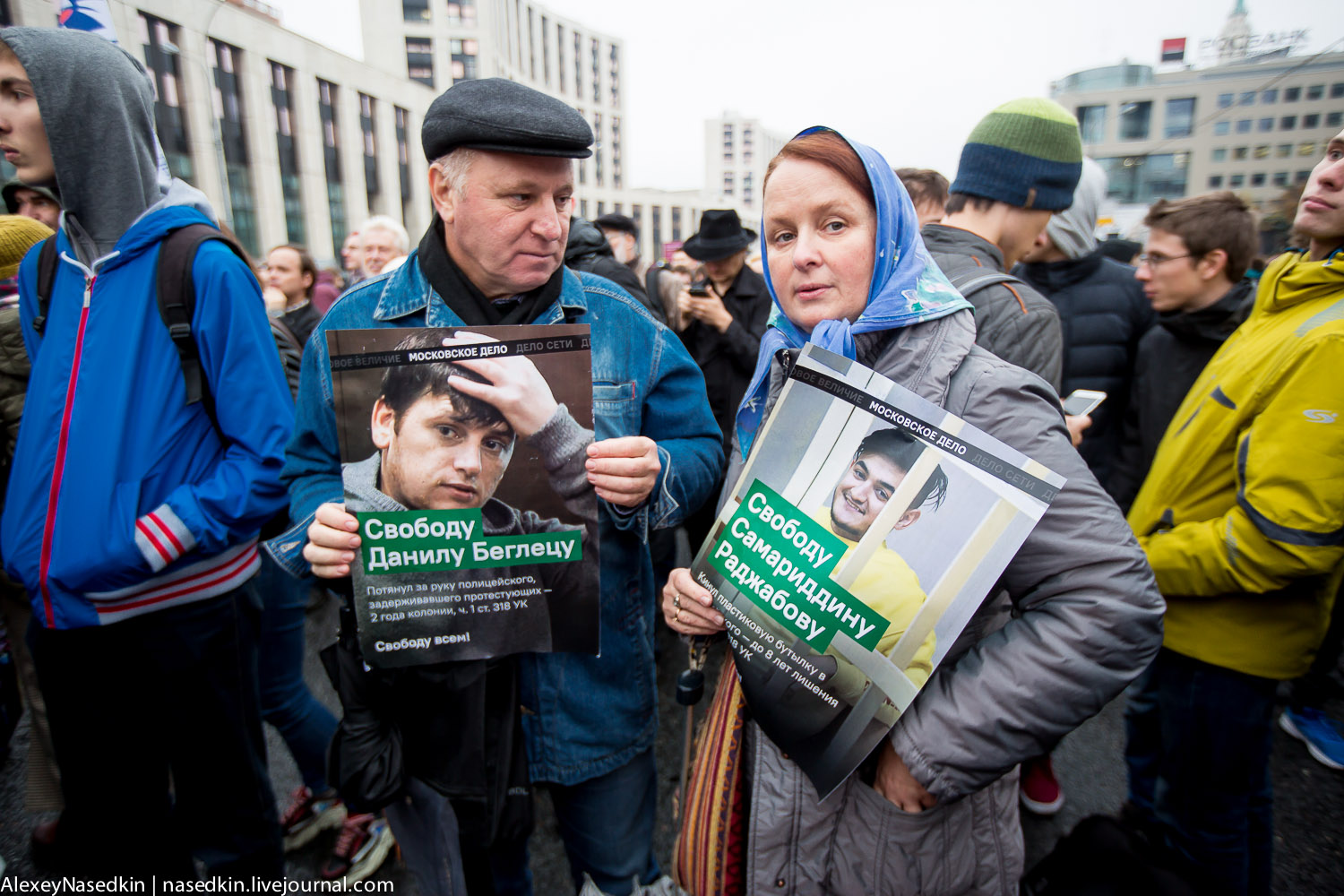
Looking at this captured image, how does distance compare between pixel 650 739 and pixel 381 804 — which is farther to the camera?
pixel 650 739

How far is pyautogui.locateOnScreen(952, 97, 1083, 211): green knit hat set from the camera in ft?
5.97

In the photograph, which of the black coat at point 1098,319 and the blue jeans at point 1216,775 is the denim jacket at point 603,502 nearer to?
the blue jeans at point 1216,775

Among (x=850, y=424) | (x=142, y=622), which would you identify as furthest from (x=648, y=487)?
(x=142, y=622)

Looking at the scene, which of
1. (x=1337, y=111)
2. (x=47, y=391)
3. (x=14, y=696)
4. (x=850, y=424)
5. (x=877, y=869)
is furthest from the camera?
(x=1337, y=111)

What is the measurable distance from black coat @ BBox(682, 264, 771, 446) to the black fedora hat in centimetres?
21

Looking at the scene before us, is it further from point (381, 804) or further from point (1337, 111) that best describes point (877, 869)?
point (1337, 111)

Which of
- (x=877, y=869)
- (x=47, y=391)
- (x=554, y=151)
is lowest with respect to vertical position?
(x=877, y=869)

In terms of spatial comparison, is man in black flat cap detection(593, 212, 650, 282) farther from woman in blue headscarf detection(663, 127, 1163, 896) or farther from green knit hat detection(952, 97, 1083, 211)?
Answer: woman in blue headscarf detection(663, 127, 1163, 896)

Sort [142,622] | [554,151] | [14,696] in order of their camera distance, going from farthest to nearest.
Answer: [14,696] < [142,622] < [554,151]

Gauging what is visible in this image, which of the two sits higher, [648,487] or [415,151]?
[415,151]

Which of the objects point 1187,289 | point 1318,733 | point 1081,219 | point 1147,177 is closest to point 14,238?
point 1081,219

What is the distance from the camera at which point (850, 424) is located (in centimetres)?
95

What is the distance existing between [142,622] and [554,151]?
160 cm

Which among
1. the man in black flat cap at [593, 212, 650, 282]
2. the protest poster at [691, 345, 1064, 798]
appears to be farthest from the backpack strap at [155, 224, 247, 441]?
the man in black flat cap at [593, 212, 650, 282]
